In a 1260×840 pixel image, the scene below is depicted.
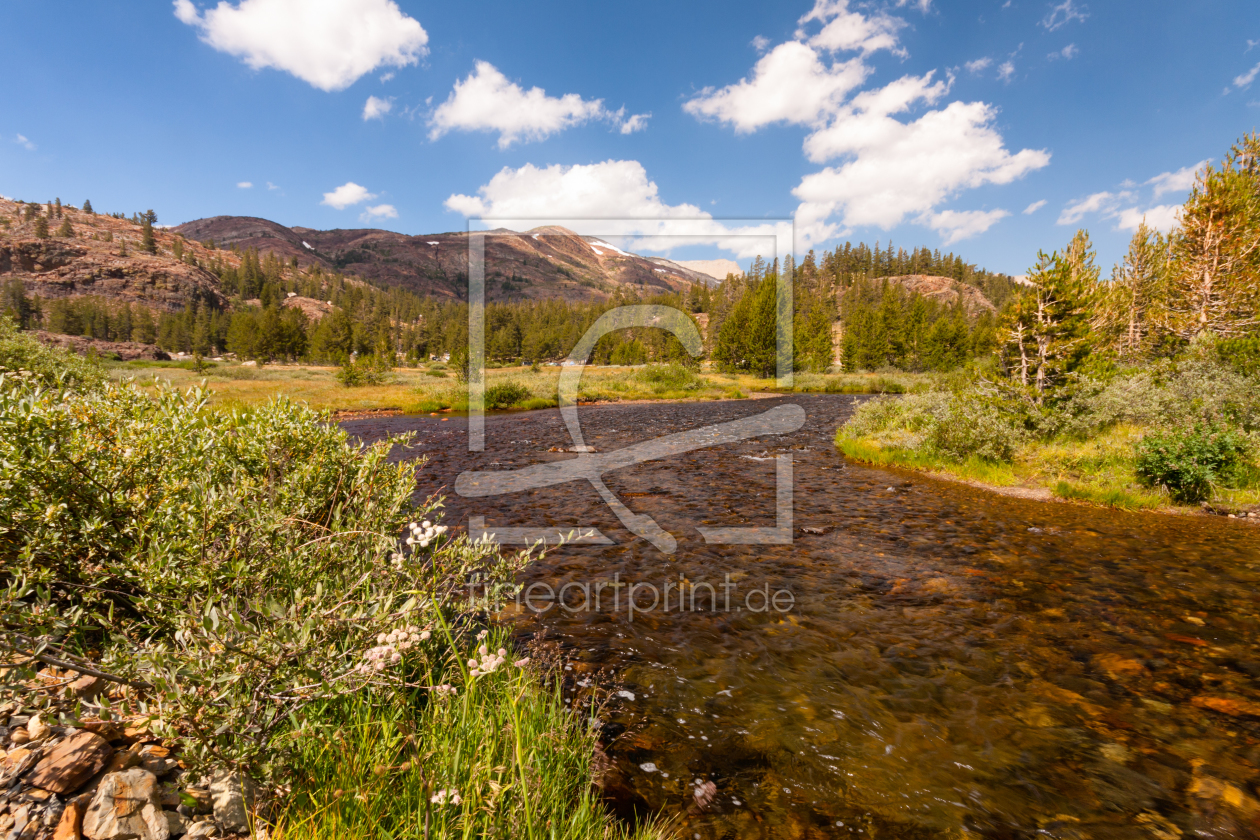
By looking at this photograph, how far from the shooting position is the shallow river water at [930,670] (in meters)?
4.75

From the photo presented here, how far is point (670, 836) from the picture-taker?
4.26 meters

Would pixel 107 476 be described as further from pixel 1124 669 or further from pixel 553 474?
pixel 553 474

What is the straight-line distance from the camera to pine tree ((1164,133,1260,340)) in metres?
29.1

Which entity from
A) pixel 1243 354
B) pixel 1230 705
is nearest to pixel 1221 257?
pixel 1243 354

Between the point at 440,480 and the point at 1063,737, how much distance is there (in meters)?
16.0

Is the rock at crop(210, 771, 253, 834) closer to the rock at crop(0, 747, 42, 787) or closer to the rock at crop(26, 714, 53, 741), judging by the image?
the rock at crop(0, 747, 42, 787)

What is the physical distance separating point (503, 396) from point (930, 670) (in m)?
39.9

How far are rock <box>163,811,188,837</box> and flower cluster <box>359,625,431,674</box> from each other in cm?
117

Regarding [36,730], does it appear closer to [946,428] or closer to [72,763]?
[72,763]

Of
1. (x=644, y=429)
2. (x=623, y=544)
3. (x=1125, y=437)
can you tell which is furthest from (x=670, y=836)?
(x=644, y=429)

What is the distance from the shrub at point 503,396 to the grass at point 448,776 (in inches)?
1529

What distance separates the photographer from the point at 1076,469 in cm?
1606

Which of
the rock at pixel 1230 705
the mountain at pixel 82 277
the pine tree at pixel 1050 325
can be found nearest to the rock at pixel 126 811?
the rock at pixel 1230 705

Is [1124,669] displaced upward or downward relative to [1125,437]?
downward
